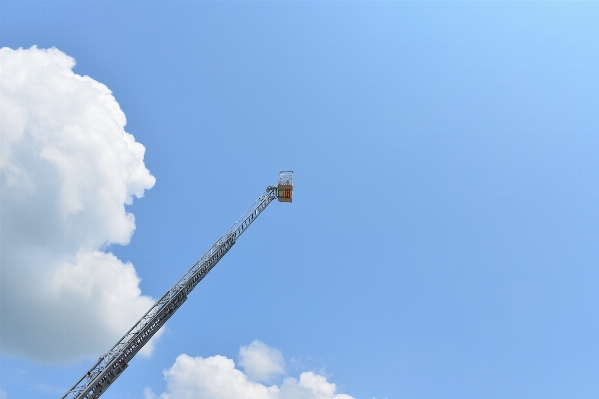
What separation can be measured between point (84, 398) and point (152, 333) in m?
11.6

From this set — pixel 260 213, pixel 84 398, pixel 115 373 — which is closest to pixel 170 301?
pixel 115 373

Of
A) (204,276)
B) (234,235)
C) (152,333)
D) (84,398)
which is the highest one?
(234,235)

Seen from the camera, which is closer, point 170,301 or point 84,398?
point 84,398

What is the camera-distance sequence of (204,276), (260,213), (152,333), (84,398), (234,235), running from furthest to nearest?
(260,213), (234,235), (204,276), (152,333), (84,398)

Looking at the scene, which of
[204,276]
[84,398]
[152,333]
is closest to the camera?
[84,398]

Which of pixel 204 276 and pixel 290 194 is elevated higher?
pixel 290 194

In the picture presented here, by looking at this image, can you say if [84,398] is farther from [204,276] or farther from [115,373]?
[204,276]

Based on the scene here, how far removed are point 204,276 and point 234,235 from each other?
9.63m

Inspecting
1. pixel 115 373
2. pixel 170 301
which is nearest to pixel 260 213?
pixel 170 301

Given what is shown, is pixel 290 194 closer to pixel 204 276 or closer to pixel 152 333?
pixel 204 276

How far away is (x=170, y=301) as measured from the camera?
64500mm

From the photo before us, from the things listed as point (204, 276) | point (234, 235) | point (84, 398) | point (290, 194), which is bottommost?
point (84, 398)

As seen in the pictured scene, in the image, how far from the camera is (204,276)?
2800 inches

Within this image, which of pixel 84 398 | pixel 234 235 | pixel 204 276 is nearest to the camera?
pixel 84 398
